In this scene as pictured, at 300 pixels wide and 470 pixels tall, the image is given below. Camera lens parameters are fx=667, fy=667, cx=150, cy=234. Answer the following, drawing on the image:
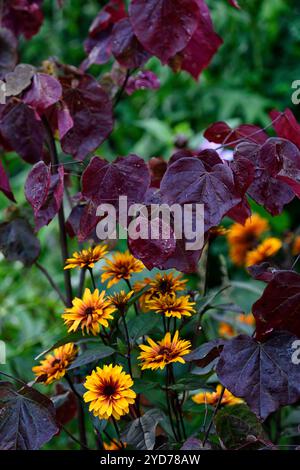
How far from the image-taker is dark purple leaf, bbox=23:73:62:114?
81 centimetres

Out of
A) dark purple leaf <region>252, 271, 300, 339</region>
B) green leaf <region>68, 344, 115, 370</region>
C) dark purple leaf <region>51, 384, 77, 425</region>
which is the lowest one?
dark purple leaf <region>51, 384, 77, 425</region>

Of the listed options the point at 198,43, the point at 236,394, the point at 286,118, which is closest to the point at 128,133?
the point at 198,43

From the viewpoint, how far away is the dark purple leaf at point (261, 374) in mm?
668

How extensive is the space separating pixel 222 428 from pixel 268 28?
2317 mm

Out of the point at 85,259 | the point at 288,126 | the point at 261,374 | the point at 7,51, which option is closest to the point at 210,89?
the point at 7,51

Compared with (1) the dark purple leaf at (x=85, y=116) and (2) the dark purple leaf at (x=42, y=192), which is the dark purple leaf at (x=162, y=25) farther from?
(2) the dark purple leaf at (x=42, y=192)

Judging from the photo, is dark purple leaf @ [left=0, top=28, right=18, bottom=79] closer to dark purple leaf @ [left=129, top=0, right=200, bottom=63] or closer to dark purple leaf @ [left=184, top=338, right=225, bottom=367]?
dark purple leaf @ [left=129, top=0, right=200, bottom=63]

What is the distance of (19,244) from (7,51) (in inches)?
11.0

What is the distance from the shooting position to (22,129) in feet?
2.98

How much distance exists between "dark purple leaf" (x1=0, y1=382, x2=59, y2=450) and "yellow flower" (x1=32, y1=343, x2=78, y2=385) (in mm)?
52

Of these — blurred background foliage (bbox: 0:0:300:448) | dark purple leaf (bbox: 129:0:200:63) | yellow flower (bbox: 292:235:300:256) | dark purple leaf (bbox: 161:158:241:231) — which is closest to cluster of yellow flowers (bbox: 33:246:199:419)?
dark purple leaf (bbox: 161:158:241:231)

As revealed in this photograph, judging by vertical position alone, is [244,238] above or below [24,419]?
below

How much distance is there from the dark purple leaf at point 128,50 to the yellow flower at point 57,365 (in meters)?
0.40

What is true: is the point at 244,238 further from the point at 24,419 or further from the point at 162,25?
the point at 24,419
